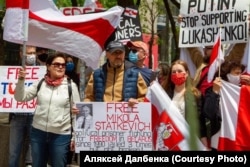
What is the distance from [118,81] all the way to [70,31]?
4.07 ft

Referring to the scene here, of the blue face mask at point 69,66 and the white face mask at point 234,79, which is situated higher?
the blue face mask at point 69,66

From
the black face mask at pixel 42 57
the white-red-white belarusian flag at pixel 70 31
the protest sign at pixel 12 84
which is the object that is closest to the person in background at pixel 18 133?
the protest sign at pixel 12 84

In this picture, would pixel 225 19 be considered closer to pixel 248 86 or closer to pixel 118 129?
pixel 248 86

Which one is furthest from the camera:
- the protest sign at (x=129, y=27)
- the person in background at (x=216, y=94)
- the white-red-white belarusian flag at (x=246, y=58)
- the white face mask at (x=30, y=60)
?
the protest sign at (x=129, y=27)

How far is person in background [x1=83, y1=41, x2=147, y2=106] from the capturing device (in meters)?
5.63

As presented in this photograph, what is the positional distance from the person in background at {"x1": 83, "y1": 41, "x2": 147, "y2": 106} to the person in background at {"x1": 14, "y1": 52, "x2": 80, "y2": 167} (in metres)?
0.39

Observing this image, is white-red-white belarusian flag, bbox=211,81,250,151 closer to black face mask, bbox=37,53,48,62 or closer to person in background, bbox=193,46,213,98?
person in background, bbox=193,46,213,98

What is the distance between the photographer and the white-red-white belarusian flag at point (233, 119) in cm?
532

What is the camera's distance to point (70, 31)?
6.60m

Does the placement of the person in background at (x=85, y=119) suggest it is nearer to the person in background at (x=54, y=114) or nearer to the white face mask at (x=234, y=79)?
the person in background at (x=54, y=114)

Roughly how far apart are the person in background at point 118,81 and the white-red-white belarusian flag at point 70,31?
81 centimetres

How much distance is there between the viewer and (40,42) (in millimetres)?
6574

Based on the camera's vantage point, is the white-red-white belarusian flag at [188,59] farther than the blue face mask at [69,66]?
No

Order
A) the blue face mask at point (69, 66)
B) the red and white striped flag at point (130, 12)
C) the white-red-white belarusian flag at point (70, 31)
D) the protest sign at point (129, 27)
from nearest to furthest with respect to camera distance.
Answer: the white-red-white belarusian flag at point (70, 31) → the blue face mask at point (69, 66) → the protest sign at point (129, 27) → the red and white striped flag at point (130, 12)
